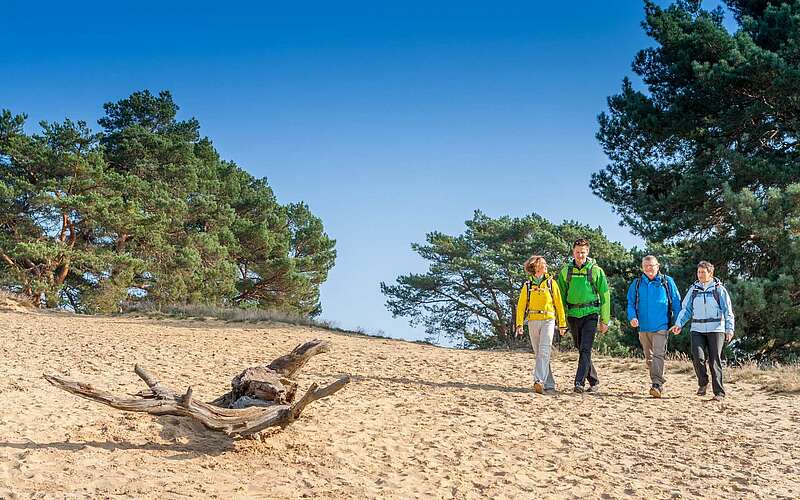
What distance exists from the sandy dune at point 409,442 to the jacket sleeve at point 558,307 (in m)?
1.11

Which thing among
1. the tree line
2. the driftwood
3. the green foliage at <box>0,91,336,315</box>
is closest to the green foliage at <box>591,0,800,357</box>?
the tree line

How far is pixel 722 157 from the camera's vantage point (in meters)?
17.1

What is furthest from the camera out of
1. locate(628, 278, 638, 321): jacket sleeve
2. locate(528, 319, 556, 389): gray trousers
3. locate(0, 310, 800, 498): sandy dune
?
locate(628, 278, 638, 321): jacket sleeve

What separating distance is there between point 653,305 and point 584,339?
121cm

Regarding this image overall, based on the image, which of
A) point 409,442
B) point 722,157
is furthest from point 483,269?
point 409,442

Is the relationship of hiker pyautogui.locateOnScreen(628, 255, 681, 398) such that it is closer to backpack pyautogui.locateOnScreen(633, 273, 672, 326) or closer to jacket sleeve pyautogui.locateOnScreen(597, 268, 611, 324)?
backpack pyautogui.locateOnScreen(633, 273, 672, 326)

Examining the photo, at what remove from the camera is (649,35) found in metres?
19.3

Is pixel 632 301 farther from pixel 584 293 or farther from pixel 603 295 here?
pixel 584 293

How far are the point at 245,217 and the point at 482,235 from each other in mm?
15159

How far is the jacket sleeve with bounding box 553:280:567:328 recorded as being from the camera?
9.77m

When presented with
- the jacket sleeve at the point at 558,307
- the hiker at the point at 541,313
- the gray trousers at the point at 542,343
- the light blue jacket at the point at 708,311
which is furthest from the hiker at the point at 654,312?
the gray trousers at the point at 542,343

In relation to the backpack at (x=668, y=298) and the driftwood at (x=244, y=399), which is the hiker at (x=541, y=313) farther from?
the driftwood at (x=244, y=399)

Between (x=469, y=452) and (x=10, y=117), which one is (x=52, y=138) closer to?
(x=10, y=117)

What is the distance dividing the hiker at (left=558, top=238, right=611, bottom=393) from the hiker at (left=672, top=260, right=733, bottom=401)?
1156 mm
